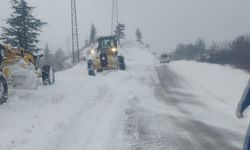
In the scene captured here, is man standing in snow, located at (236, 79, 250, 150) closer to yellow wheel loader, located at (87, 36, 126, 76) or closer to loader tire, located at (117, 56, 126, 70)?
yellow wheel loader, located at (87, 36, 126, 76)

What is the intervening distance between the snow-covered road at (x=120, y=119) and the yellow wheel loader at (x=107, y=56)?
491 inches

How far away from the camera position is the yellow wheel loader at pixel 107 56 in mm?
31125

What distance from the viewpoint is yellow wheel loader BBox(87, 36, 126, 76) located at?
3112cm

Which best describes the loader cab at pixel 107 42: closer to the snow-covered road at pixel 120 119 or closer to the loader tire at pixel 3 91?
the snow-covered road at pixel 120 119

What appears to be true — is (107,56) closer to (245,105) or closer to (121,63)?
(121,63)

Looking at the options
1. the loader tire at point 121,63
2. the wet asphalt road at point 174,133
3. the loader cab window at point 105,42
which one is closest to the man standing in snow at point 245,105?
the wet asphalt road at point 174,133

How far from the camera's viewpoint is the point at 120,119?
37.3ft

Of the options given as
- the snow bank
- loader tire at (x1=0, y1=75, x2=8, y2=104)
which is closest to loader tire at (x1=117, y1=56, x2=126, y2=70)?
the snow bank

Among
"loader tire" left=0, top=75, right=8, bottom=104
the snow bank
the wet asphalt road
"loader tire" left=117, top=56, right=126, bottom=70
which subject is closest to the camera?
the wet asphalt road

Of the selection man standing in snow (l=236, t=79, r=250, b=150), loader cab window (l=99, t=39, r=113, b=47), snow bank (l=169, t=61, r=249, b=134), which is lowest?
snow bank (l=169, t=61, r=249, b=134)

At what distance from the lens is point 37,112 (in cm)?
1184

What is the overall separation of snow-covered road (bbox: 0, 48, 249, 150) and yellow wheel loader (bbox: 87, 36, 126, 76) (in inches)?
491

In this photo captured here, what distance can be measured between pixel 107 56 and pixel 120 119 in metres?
20.4

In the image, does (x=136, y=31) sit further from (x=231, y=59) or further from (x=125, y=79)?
(x=125, y=79)
